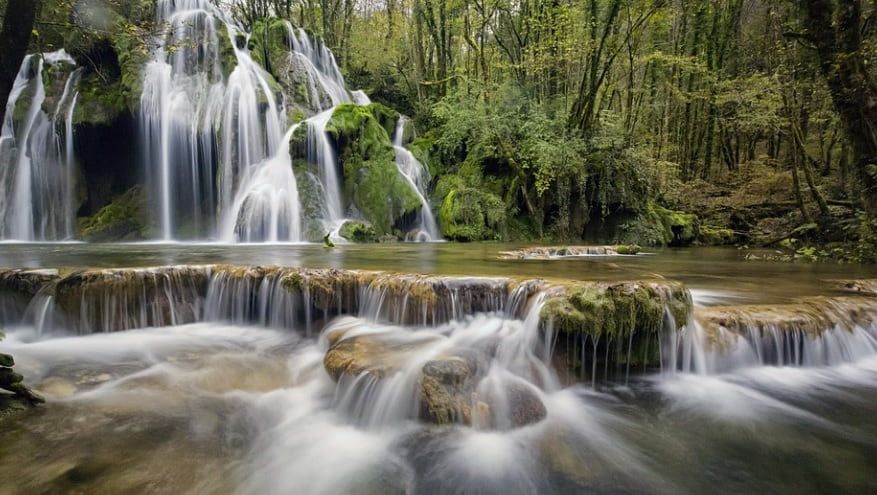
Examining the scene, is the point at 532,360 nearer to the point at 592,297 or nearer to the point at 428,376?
the point at 592,297

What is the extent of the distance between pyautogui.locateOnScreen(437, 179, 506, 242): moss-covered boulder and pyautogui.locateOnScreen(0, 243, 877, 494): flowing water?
27.8 ft

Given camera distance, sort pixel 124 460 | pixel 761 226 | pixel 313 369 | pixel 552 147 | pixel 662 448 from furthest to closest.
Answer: pixel 761 226, pixel 552 147, pixel 313 369, pixel 662 448, pixel 124 460

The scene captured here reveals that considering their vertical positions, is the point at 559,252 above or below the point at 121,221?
below

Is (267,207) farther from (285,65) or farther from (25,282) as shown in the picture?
(25,282)

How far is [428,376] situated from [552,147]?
11.9 metres

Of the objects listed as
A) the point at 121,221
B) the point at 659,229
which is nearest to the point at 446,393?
the point at 659,229

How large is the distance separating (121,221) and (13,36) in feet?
50.0

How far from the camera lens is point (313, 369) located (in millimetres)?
4602

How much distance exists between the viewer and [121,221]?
52.1ft

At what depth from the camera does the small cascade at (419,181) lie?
15039 millimetres

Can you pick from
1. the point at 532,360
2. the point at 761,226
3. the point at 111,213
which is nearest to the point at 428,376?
the point at 532,360

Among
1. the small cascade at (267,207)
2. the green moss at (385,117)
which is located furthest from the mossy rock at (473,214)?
the green moss at (385,117)

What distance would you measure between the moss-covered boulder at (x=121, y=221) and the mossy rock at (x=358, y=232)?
7564 millimetres

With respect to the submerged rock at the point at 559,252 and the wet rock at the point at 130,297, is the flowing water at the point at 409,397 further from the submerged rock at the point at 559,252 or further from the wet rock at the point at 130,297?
the submerged rock at the point at 559,252
